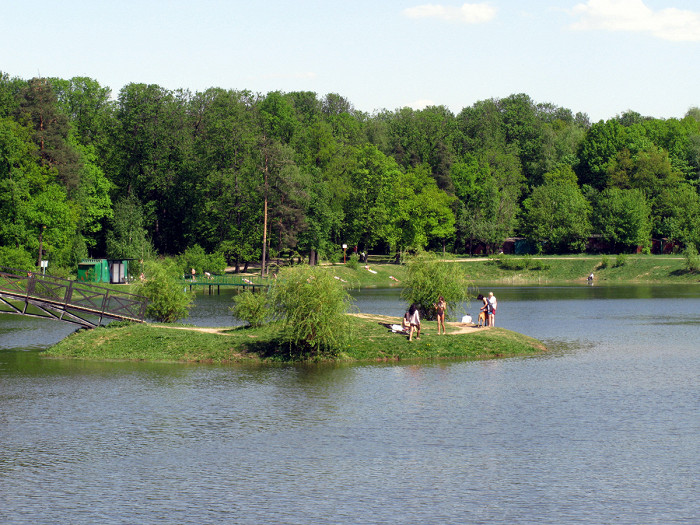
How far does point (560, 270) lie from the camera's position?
396ft

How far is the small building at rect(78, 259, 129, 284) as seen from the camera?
8938 cm

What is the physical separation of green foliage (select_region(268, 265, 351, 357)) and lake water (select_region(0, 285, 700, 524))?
2094 millimetres

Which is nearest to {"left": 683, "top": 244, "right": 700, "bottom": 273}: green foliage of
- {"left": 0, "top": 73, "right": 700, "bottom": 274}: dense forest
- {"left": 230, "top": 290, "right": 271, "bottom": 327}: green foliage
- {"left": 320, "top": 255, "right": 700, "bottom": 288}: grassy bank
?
{"left": 320, "top": 255, "right": 700, "bottom": 288}: grassy bank

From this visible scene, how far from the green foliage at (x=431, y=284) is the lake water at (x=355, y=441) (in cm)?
987

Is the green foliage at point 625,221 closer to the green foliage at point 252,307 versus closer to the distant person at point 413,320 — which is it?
the distant person at point 413,320

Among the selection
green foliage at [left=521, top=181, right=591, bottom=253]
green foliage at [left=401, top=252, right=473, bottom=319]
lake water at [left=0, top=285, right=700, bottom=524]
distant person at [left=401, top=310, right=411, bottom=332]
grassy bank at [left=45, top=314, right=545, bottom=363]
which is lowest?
lake water at [left=0, top=285, right=700, bottom=524]

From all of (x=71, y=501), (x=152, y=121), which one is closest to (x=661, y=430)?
(x=71, y=501)

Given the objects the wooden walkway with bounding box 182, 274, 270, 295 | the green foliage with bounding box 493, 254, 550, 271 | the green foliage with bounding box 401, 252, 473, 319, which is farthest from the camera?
the green foliage with bounding box 493, 254, 550, 271

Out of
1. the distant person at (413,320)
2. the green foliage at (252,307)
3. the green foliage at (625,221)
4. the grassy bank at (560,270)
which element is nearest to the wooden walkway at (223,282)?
the grassy bank at (560,270)

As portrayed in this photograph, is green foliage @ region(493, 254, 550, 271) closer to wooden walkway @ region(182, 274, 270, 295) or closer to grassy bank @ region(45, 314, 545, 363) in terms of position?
wooden walkway @ region(182, 274, 270, 295)

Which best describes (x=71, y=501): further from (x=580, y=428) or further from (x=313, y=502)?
(x=580, y=428)

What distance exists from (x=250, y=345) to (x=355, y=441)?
A: 17.2m

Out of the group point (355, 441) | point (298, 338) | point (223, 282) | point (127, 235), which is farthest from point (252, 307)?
point (127, 235)

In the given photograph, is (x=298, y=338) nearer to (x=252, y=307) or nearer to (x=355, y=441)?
(x=252, y=307)
